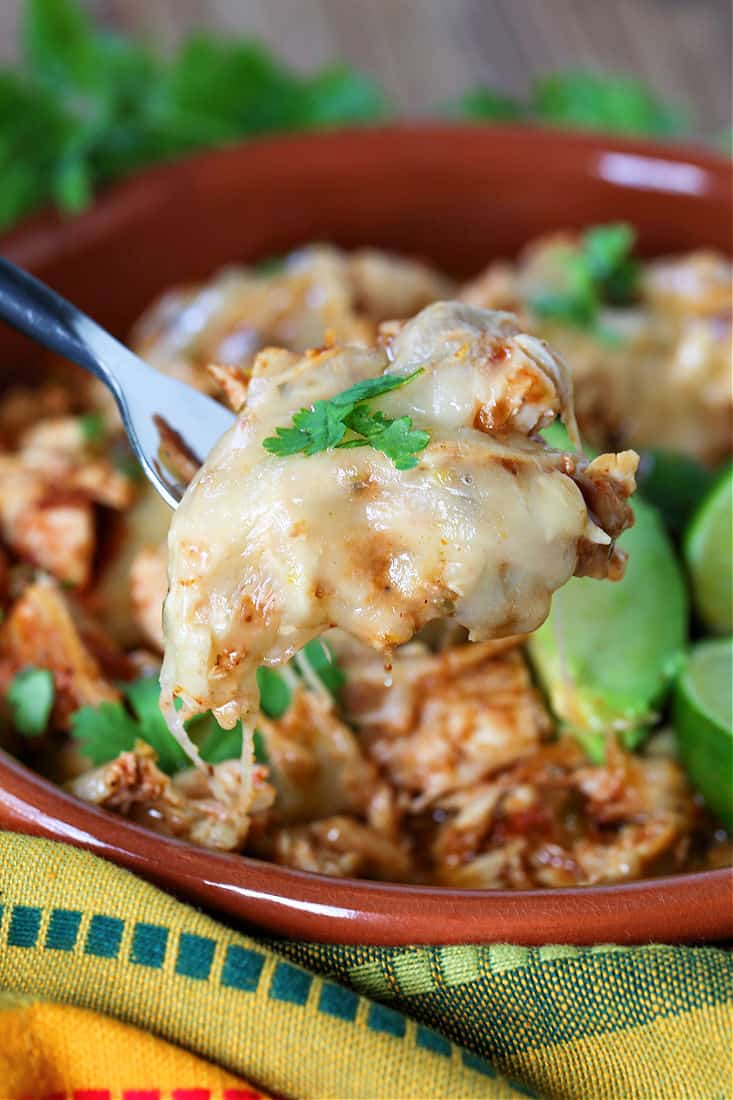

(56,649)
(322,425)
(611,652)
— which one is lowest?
Result: (611,652)

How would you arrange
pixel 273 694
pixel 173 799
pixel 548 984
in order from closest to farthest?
pixel 548 984 → pixel 173 799 → pixel 273 694

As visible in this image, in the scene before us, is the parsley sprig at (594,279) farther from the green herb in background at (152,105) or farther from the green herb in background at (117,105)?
the green herb in background at (117,105)

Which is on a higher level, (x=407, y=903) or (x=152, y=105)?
(x=152, y=105)

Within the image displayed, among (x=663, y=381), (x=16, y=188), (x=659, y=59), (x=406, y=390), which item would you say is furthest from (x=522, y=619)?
(x=659, y=59)

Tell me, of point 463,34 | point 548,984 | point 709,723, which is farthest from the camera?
point 463,34

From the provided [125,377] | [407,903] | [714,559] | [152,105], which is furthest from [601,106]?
[407,903]

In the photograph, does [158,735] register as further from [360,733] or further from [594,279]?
[594,279]

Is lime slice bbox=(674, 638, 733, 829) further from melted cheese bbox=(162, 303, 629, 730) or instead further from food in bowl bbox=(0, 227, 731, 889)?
melted cheese bbox=(162, 303, 629, 730)
